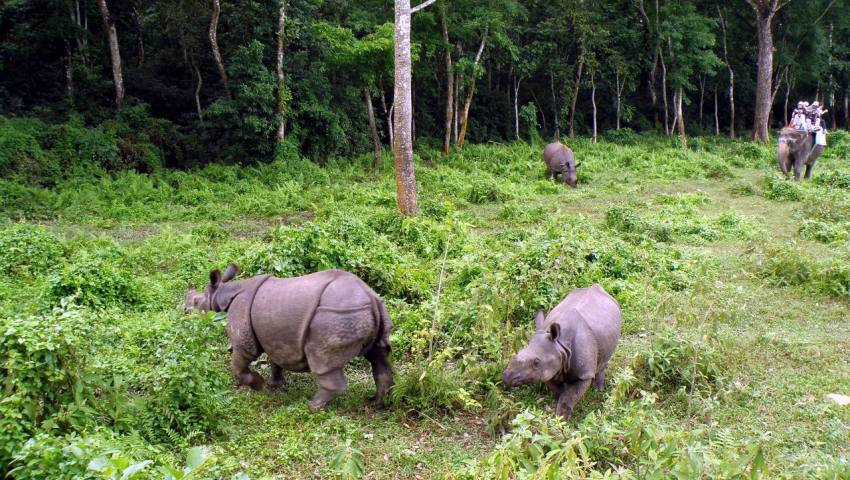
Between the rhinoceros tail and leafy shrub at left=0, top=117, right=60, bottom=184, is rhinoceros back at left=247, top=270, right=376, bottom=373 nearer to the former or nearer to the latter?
the rhinoceros tail

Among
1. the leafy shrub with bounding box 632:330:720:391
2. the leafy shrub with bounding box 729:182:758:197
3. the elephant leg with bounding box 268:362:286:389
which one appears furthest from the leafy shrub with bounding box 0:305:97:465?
the leafy shrub with bounding box 729:182:758:197

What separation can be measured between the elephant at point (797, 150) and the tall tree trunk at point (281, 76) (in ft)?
46.1

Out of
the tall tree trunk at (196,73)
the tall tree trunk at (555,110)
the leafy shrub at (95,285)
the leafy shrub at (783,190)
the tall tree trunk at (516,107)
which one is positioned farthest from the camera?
the tall tree trunk at (555,110)

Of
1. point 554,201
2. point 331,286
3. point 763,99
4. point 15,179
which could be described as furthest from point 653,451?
point 763,99

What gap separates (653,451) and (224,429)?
3241 millimetres

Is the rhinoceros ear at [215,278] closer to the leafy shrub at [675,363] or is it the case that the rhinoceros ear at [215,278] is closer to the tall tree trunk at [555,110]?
the leafy shrub at [675,363]

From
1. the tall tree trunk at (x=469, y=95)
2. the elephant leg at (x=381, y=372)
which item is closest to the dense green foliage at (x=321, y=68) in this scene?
the tall tree trunk at (x=469, y=95)

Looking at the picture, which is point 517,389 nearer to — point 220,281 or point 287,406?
point 287,406

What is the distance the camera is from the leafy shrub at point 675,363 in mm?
6441

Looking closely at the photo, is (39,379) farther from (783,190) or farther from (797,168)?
(797,168)

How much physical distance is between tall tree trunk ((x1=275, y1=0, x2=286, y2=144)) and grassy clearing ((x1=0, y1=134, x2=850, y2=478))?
5948 mm

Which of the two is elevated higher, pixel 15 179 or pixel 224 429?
pixel 15 179

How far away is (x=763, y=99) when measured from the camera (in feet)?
92.7

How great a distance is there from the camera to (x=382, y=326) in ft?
20.5
